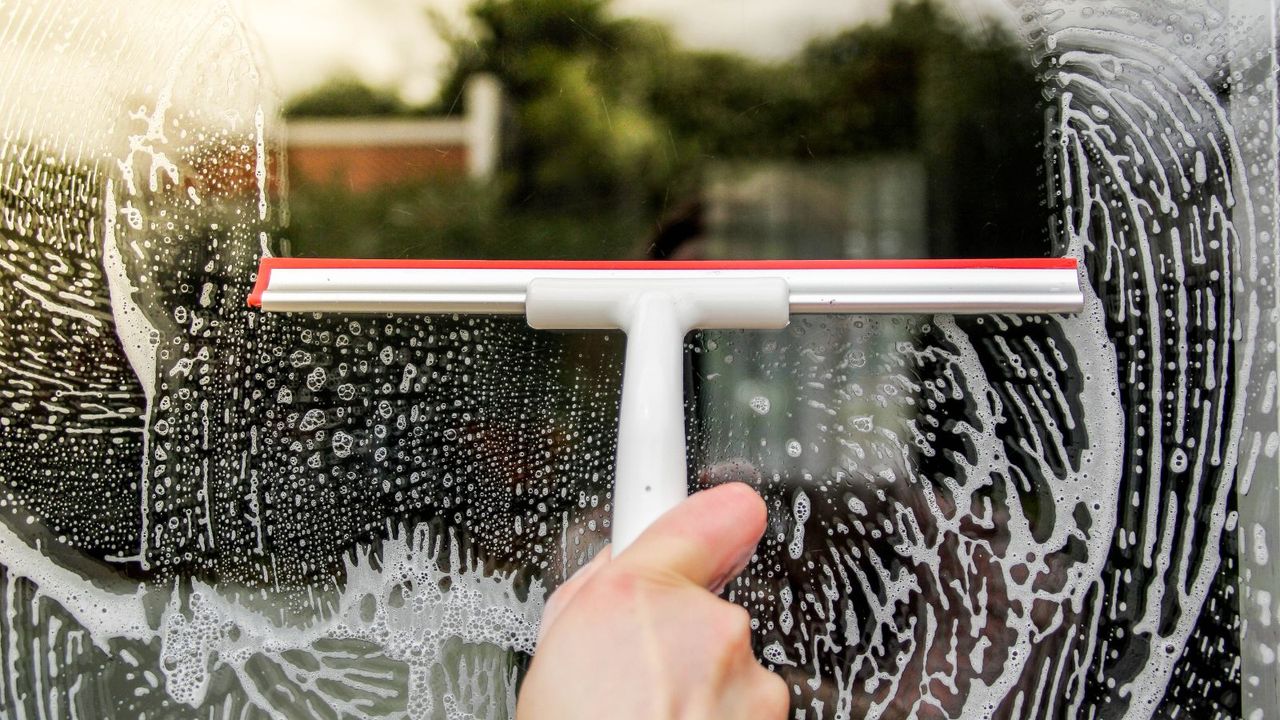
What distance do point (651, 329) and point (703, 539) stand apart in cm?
22

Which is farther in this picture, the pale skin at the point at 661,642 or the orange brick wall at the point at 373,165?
the orange brick wall at the point at 373,165

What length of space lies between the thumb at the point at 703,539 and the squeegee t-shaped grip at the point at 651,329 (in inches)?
2.9

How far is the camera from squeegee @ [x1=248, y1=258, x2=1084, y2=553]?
624 millimetres

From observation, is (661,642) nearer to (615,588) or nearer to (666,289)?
(615,588)

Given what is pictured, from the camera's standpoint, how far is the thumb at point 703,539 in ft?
1.31

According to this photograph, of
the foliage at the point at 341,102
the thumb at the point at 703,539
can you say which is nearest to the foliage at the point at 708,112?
the foliage at the point at 341,102

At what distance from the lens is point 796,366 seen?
2.30 ft

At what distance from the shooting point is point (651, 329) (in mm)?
591

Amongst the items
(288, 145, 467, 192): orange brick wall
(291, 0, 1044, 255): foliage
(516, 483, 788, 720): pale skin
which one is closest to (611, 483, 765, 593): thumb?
(516, 483, 788, 720): pale skin

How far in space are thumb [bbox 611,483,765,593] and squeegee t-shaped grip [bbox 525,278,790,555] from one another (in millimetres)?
73

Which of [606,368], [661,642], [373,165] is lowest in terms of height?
[661,642]

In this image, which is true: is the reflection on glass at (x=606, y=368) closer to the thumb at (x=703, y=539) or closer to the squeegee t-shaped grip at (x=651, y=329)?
the squeegee t-shaped grip at (x=651, y=329)

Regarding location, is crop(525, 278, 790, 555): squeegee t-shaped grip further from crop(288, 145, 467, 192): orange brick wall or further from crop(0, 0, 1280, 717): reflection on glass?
crop(288, 145, 467, 192): orange brick wall

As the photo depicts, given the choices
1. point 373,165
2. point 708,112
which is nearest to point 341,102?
point 373,165
